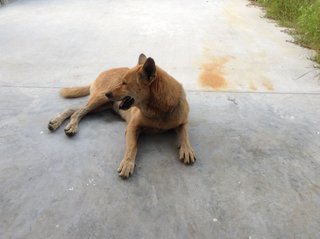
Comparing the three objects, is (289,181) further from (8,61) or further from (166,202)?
(8,61)

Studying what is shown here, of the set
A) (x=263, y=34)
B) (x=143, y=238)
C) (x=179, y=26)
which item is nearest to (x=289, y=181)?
(x=143, y=238)

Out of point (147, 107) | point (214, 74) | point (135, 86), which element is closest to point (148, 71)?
point (135, 86)

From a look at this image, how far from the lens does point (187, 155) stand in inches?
108

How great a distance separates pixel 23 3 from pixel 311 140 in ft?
21.1

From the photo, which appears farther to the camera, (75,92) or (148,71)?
(75,92)

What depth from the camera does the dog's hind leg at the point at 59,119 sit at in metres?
3.14

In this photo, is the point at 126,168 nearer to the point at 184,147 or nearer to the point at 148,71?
the point at 184,147

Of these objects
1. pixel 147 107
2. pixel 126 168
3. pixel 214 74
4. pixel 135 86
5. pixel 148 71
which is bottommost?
pixel 214 74

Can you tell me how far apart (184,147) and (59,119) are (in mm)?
1172

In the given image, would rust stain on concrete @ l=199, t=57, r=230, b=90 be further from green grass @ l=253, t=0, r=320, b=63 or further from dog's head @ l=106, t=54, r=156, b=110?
dog's head @ l=106, t=54, r=156, b=110

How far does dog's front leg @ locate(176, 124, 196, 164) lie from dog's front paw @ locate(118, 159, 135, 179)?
386mm

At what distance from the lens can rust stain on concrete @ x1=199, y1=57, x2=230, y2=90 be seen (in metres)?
4.06

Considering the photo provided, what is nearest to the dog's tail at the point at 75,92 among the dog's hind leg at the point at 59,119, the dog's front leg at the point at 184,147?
the dog's hind leg at the point at 59,119

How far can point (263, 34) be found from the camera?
566 cm
